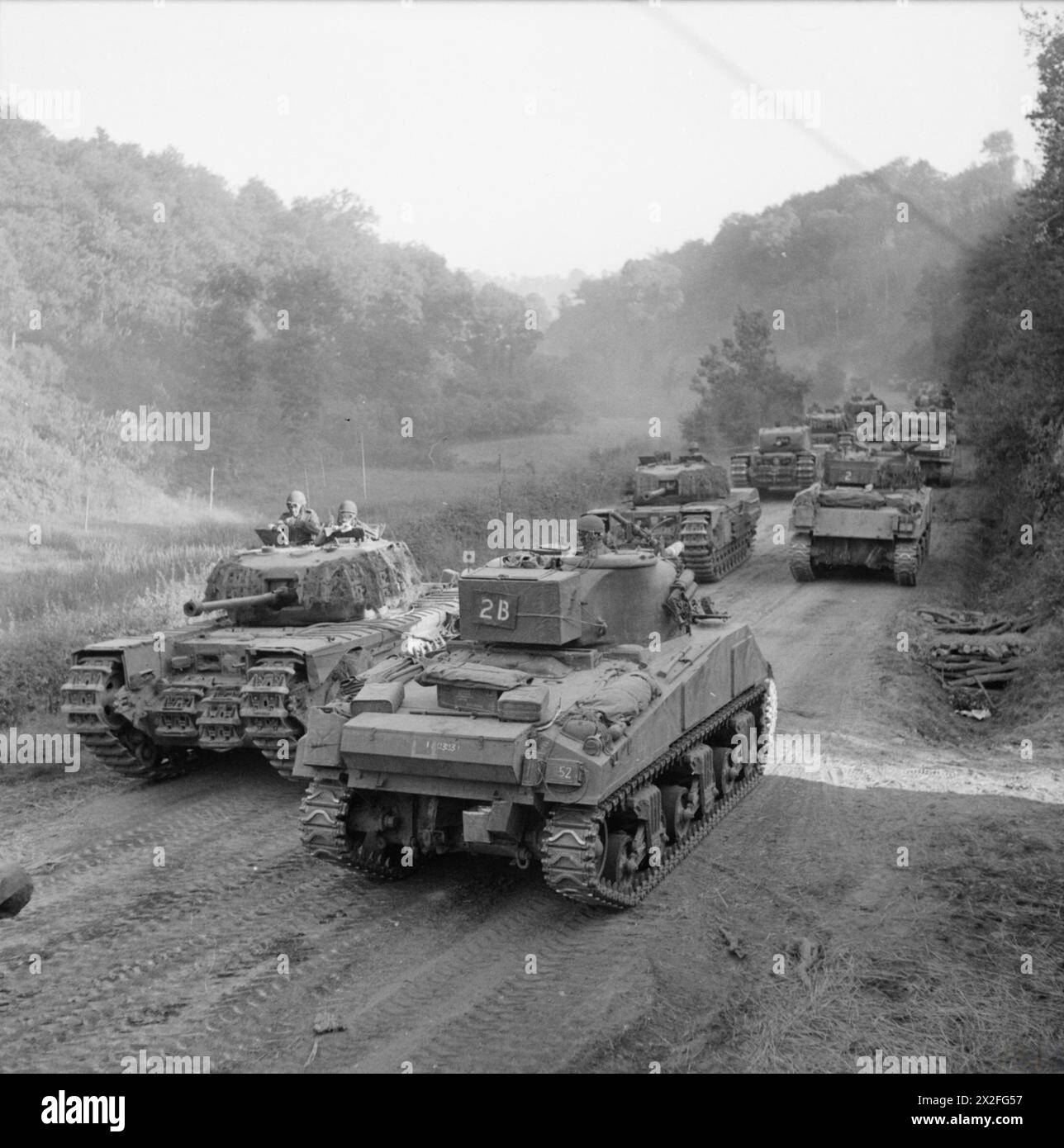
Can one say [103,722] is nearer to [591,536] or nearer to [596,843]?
[591,536]

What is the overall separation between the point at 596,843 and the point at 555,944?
779 millimetres

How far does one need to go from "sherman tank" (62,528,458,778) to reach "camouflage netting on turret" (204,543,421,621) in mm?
12

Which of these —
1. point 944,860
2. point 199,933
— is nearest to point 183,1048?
point 199,933

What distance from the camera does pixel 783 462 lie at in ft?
104

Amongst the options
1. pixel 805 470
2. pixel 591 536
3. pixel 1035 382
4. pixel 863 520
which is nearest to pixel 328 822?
pixel 591 536

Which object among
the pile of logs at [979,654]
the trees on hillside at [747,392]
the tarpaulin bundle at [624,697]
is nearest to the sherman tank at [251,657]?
the tarpaulin bundle at [624,697]

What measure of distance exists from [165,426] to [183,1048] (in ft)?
98.8

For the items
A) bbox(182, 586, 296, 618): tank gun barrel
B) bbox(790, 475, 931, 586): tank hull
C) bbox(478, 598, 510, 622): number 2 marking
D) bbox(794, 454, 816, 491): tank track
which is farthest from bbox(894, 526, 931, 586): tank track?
bbox(478, 598, 510, 622): number 2 marking

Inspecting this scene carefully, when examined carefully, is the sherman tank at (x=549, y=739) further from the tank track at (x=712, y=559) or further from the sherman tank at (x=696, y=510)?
the sherman tank at (x=696, y=510)

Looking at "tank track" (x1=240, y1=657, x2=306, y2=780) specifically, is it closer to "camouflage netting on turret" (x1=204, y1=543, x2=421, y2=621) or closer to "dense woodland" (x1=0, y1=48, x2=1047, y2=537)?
"camouflage netting on turret" (x1=204, y1=543, x2=421, y2=621)

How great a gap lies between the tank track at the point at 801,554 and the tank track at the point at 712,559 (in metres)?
1.35

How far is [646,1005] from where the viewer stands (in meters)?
7.02

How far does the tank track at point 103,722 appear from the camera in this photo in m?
11.4

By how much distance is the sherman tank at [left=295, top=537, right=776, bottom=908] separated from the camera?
7.88 m
